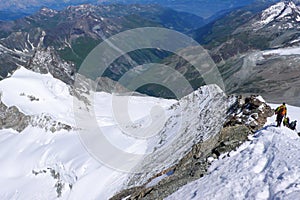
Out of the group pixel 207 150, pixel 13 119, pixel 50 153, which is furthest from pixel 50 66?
pixel 207 150

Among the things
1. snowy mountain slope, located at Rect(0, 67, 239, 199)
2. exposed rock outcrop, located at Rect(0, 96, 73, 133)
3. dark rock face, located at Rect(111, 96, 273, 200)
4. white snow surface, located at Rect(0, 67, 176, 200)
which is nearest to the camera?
dark rock face, located at Rect(111, 96, 273, 200)

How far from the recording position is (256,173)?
29.2 m

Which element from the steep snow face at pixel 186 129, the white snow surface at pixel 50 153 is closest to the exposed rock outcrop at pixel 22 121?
the white snow surface at pixel 50 153

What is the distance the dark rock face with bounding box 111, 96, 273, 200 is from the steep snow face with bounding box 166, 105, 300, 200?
1.08m

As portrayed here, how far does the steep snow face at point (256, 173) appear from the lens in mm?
26844

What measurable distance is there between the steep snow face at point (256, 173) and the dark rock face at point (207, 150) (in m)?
1.08

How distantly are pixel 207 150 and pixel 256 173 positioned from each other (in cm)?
1052

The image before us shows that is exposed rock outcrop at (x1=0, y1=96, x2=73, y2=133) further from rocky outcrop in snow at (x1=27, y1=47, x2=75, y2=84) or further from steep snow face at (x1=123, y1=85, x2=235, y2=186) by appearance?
rocky outcrop in snow at (x1=27, y1=47, x2=75, y2=84)

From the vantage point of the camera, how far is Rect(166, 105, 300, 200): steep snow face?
26844 mm

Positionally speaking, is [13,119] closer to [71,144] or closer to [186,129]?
[71,144]

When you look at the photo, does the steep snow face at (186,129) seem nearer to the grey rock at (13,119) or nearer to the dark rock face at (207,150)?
the dark rock face at (207,150)

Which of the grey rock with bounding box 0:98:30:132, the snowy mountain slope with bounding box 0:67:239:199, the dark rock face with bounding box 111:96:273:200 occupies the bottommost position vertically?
the grey rock with bounding box 0:98:30:132

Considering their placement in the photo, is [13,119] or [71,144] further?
[13,119]

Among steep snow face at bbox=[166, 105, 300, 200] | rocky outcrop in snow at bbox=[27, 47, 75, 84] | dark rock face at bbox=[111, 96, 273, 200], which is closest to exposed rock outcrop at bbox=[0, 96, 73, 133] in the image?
rocky outcrop in snow at bbox=[27, 47, 75, 84]
